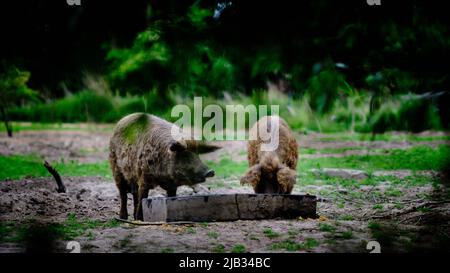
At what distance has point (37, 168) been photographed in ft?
41.3

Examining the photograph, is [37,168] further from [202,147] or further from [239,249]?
[239,249]

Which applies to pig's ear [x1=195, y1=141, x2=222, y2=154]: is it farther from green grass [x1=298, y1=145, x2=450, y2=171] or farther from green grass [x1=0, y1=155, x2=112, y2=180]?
green grass [x1=298, y1=145, x2=450, y2=171]

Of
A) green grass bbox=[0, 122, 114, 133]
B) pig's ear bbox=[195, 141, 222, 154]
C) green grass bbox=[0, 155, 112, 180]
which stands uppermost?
pig's ear bbox=[195, 141, 222, 154]

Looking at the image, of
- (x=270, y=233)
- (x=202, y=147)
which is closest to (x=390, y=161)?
(x=202, y=147)

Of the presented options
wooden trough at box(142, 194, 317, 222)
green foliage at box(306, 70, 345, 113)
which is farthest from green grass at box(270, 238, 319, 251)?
green foliage at box(306, 70, 345, 113)

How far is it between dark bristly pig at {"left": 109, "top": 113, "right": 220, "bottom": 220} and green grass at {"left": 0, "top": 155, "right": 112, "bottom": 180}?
162 inches

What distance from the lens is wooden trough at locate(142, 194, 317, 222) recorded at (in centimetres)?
647

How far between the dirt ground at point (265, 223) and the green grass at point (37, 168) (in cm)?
81

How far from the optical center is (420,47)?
3217 millimetres

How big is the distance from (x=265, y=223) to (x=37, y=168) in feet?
25.1

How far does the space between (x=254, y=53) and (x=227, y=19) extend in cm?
25

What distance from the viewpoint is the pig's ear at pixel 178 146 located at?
7.04 m
